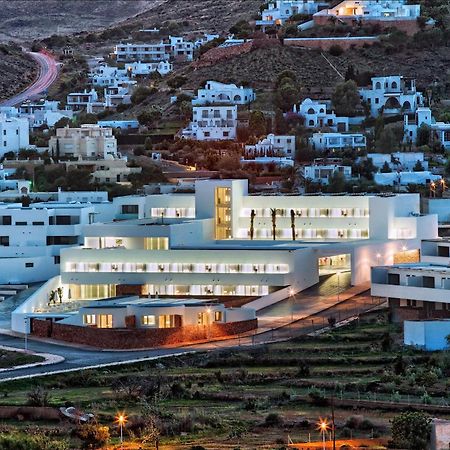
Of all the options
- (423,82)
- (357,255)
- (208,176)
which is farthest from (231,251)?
(423,82)

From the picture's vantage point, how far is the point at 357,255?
57.2 meters

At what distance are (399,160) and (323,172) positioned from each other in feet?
11.9

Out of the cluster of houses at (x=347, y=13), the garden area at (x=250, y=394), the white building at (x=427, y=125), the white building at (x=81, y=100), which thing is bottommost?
the garden area at (x=250, y=394)

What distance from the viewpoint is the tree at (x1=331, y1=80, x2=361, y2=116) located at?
86.8m

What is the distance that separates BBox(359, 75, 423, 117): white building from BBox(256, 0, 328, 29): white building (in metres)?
13.4

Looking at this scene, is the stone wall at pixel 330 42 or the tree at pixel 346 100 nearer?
the tree at pixel 346 100

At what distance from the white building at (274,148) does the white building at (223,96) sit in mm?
7862

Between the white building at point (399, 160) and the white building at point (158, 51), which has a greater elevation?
the white building at point (158, 51)

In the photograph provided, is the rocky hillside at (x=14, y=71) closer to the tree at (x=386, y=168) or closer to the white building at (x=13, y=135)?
the white building at (x=13, y=135)

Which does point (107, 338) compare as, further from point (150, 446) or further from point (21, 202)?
point (21, 202)

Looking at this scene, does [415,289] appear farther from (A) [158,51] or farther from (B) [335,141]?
(A) [158,51]

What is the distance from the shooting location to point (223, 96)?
90.2 m

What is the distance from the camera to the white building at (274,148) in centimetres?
8144

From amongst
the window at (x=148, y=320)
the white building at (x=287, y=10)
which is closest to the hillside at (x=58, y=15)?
the white building at (x=287, y=10)
